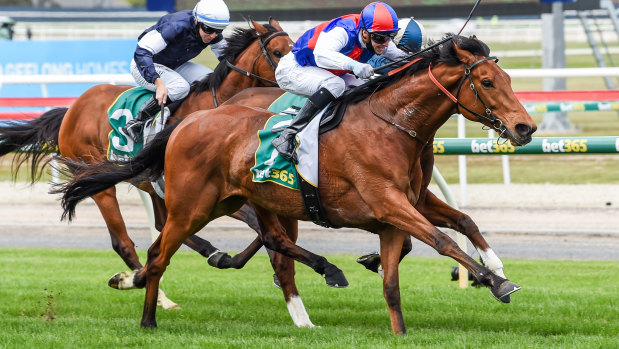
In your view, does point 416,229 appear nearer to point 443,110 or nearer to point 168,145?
point 443,110

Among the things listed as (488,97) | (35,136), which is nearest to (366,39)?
(488,97)

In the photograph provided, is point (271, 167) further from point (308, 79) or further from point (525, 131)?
point (525, 131)

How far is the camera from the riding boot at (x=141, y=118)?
6348 mm

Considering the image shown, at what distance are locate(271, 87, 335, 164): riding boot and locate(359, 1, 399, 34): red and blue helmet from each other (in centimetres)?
43

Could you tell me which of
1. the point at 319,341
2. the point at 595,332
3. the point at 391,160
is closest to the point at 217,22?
the point at 391,160

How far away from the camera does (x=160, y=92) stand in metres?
6.20

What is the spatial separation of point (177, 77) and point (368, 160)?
6.95 ft

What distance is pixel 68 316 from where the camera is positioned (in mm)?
5684

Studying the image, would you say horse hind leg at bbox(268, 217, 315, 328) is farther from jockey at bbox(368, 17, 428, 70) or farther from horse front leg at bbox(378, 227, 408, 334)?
jockey at bbox(368, 17, 428, 70)

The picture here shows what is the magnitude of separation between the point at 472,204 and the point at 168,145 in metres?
5.69

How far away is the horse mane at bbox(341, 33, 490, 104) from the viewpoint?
15.4ft

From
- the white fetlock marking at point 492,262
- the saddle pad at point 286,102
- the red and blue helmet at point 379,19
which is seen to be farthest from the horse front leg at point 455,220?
the red and blue helmet at point 379,19

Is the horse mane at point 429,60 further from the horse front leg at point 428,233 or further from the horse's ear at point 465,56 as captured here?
the horse front leg at point 428,233

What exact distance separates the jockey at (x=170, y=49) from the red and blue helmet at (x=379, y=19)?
1563 millimetres
